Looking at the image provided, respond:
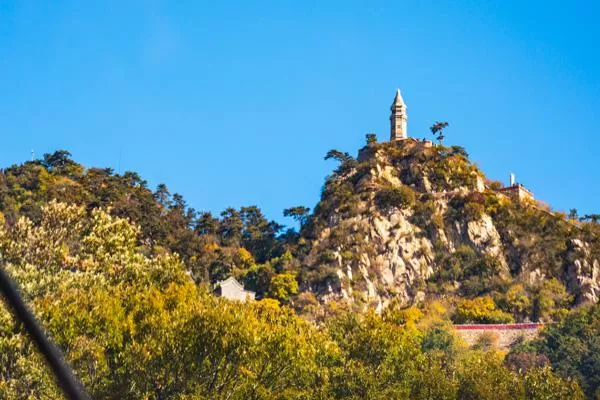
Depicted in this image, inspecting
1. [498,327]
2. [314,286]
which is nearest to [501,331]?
[498,327]

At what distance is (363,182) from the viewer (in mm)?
88500

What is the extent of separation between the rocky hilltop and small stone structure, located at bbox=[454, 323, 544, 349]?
596 cm

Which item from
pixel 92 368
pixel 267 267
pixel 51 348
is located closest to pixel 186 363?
pixel 92 368

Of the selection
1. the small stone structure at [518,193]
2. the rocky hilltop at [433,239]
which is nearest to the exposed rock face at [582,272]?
the rocky hilltop at [433,239]

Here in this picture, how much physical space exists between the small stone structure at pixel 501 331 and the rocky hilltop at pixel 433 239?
235 inches

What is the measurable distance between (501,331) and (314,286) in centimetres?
1663

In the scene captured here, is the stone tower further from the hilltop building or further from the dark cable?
the dark cable

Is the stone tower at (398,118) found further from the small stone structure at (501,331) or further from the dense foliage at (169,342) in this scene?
the dense foliage at (169,342)

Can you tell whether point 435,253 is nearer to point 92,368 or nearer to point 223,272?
point 223,272

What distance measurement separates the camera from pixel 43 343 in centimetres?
146

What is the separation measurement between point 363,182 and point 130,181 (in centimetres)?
2169

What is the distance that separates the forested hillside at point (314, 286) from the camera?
87.7 feet

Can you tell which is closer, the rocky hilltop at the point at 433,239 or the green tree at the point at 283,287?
the green tree at the point at 283,287

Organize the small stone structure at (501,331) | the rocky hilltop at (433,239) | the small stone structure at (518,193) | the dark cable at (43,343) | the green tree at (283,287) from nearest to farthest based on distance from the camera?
the dark cable at (43,343)
the small stone structure at (501,331)
the green tree at (283,287)
the rocky hilltop at (433,239)
the small stone structure at (518,193)
